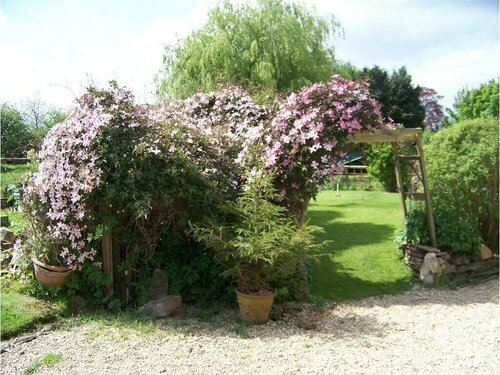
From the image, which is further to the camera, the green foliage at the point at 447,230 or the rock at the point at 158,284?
the green foliage at the point at 447,230

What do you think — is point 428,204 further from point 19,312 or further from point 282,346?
point 19,312

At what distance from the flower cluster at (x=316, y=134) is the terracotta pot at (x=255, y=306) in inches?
57.3

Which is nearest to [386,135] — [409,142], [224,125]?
[409,142]

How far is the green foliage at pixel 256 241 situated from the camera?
15.6 ft

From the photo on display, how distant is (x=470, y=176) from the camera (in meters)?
7.92

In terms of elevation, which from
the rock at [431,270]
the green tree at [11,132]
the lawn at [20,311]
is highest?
the green tree at [11,132]

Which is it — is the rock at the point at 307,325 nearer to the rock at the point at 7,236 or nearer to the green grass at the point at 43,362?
the green grass at the point at 43,362

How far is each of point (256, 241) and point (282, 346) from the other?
3.33ft

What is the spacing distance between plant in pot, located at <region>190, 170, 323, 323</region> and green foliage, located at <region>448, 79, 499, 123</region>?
26321 mm

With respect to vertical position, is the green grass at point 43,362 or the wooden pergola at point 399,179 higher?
the wooden pergola at point 399,179

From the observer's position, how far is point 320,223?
10.8 m

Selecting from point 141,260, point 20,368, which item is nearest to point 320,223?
point 141,260

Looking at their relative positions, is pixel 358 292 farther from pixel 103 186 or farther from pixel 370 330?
pixel 103 186

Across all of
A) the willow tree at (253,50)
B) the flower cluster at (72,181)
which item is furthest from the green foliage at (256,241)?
the willow tree at (253,50)
